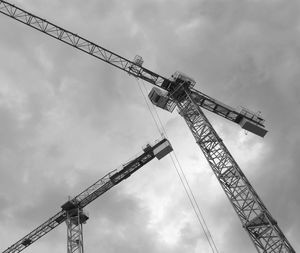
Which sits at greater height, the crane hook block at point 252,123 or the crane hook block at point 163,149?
the crane hook block at point 163,149

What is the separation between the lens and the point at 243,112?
46719 mm

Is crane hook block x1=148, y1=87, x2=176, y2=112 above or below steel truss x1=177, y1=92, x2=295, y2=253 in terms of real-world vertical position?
above

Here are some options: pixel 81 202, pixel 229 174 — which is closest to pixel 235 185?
pixel 229 174

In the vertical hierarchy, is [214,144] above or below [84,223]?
below

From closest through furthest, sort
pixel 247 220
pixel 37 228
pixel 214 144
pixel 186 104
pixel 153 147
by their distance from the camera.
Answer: pixel 247 220, pixel 214 144, pixel 186 104, pixel 153 147, pixel 37 228

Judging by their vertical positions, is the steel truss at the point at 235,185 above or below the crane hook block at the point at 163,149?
below

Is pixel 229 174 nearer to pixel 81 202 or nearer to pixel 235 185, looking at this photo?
pixel 235 185

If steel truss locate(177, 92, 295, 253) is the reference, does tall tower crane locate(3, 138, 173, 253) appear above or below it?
above

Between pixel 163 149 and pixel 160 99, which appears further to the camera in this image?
pixel 163 149

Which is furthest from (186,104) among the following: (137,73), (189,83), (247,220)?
(247,220)

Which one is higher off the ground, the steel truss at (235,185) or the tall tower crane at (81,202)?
the tall tower crane at (81,202)

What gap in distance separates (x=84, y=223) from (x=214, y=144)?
82.9ft

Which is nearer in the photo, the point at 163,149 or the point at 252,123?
the point at 252,123

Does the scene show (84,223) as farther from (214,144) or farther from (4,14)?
(4,14)
